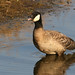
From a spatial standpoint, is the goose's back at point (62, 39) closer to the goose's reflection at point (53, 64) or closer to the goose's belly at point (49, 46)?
the goose's belly at point (49, 46)

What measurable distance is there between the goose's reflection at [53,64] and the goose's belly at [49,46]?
261 mm

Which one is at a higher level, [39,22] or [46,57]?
[39,22]

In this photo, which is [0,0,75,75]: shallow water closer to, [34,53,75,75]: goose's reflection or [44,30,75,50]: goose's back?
[34,53,75,75]: goose's reflection

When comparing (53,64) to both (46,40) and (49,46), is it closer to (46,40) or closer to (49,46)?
(49,46)

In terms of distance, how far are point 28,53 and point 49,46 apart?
0.75 m

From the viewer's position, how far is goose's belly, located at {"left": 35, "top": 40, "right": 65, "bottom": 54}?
1303 centimetres

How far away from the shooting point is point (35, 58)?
43.2ft

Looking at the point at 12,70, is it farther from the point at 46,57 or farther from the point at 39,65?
the point at 46,57

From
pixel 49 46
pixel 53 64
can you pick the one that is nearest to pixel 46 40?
pixel 49 46

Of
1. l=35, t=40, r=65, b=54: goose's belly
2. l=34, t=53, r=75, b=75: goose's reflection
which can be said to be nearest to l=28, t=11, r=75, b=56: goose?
l=35, t=40, r=65, b=54: goose's belly

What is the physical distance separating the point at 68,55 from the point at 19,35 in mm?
1981

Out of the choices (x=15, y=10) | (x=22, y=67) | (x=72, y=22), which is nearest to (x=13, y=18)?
(x=15, y=10)

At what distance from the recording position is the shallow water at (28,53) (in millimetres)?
12023

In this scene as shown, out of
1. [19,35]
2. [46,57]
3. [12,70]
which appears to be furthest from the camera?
[19,35]
